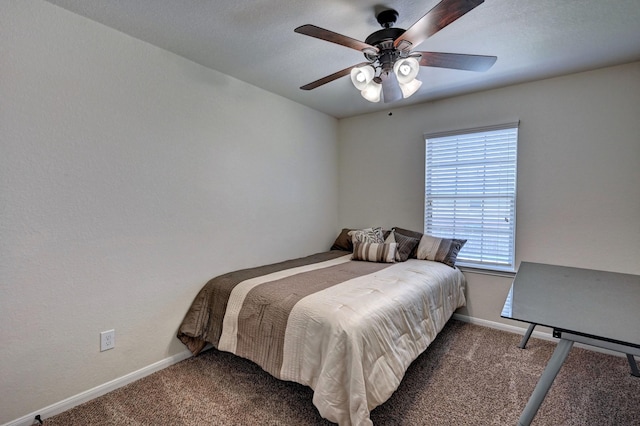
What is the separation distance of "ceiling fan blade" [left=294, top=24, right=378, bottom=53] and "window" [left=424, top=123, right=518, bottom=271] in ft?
6.26

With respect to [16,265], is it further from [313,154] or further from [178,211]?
[313,154]

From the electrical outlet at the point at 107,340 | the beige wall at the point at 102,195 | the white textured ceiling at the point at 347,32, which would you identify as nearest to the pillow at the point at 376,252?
the beige wall at the point at 102,195

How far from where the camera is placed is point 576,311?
4.50 ft

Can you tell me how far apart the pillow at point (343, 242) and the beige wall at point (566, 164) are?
0.77m

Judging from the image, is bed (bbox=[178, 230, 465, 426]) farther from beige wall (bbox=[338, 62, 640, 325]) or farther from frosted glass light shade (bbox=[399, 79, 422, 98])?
frosted glass light shade (bbox=[399, 79, 422, 98])

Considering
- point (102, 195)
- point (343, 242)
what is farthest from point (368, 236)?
point (102, 195)

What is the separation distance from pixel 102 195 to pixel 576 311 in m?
2.69

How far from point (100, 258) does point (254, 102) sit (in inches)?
73.6

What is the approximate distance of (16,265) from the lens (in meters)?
1.68

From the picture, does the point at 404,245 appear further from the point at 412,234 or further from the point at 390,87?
the point at 390,87

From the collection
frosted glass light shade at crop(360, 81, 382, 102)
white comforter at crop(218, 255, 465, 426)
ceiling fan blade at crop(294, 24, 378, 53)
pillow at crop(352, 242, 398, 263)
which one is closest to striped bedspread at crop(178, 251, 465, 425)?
white comforter at crop(218, 255, 465, 426)

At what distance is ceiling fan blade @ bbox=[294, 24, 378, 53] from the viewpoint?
Answer: 1459mm

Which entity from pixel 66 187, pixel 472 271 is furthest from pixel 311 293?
pixel 472 271

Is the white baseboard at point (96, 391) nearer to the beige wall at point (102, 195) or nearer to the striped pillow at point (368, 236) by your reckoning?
the beige wall at point (102, 195)
